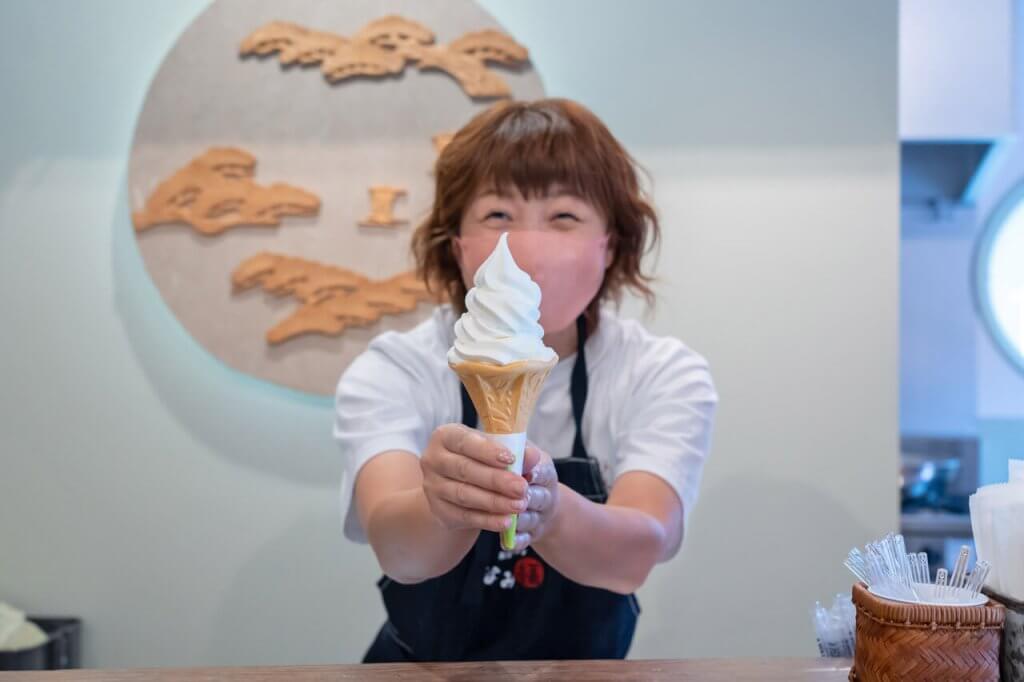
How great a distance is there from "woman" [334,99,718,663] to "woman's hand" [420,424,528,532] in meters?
0.24

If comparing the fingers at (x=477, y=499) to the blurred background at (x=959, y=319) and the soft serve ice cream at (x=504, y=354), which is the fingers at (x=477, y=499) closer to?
the soft serve ice cream at (x=504, y=354)

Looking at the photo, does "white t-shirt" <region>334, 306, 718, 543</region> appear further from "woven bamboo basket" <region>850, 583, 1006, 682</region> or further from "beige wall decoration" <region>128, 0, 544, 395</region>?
"beige wall decoration" <region>128, 0, 544, 395</region>

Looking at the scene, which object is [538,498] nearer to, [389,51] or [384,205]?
[384,205]

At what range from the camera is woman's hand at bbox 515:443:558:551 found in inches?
43.0

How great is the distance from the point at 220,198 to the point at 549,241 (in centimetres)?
134

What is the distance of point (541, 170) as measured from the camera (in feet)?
4.91

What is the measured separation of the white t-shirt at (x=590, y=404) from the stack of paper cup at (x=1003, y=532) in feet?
1.87

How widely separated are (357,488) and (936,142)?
2.54 meters

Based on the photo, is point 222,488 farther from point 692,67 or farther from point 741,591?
point 692,67

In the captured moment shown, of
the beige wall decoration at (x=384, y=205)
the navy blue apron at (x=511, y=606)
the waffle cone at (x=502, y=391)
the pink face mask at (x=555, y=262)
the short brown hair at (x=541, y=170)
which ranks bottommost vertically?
the navy blue apron at (x=511, y=606)

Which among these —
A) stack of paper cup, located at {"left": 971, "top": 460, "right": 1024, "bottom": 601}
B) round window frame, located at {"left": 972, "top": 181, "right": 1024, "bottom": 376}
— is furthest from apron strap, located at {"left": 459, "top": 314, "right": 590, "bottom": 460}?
round window frame, located at {"left": 972, "top": 181, "right": 1024, "bottom": 376}

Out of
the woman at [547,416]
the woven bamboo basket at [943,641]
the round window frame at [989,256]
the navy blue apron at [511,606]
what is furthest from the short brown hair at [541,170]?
the round window frame at [989,256]

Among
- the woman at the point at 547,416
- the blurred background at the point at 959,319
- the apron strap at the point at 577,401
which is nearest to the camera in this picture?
the woman at the point at 547,416

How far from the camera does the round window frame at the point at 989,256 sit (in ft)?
12.9
